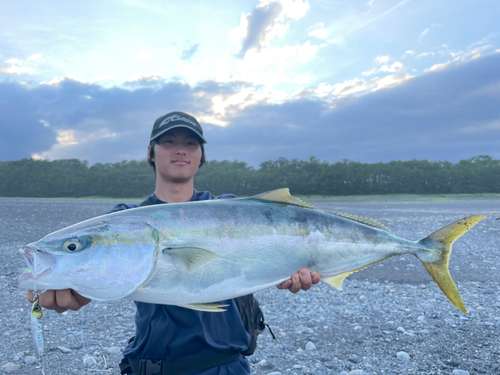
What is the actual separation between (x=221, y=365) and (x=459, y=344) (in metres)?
4.07

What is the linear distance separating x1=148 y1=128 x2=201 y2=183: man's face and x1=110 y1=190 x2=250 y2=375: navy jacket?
1137mm

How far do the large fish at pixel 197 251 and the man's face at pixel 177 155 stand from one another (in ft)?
2.72

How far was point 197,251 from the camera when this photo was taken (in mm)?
2053

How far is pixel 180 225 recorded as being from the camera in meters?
2.07

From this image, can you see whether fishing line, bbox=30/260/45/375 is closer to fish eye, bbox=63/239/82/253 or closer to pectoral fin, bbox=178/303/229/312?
fish eye, bbox=63/239/82/253

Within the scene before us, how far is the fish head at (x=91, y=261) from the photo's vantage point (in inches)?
71.8

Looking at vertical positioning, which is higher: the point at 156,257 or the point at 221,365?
the point at 156,257

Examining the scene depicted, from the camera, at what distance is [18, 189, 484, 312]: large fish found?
1.88 m

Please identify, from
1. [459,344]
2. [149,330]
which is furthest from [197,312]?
[459,344]

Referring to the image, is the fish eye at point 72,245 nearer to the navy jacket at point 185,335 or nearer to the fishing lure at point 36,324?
the fishing lure at point 36,324

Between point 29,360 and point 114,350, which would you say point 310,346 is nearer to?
point 114,350

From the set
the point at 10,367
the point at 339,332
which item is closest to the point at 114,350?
the point at 10,367

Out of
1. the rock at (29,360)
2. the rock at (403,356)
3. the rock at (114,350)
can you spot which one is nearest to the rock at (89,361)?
the rock at (114,350)

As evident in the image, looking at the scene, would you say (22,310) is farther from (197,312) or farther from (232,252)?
(232,252)
